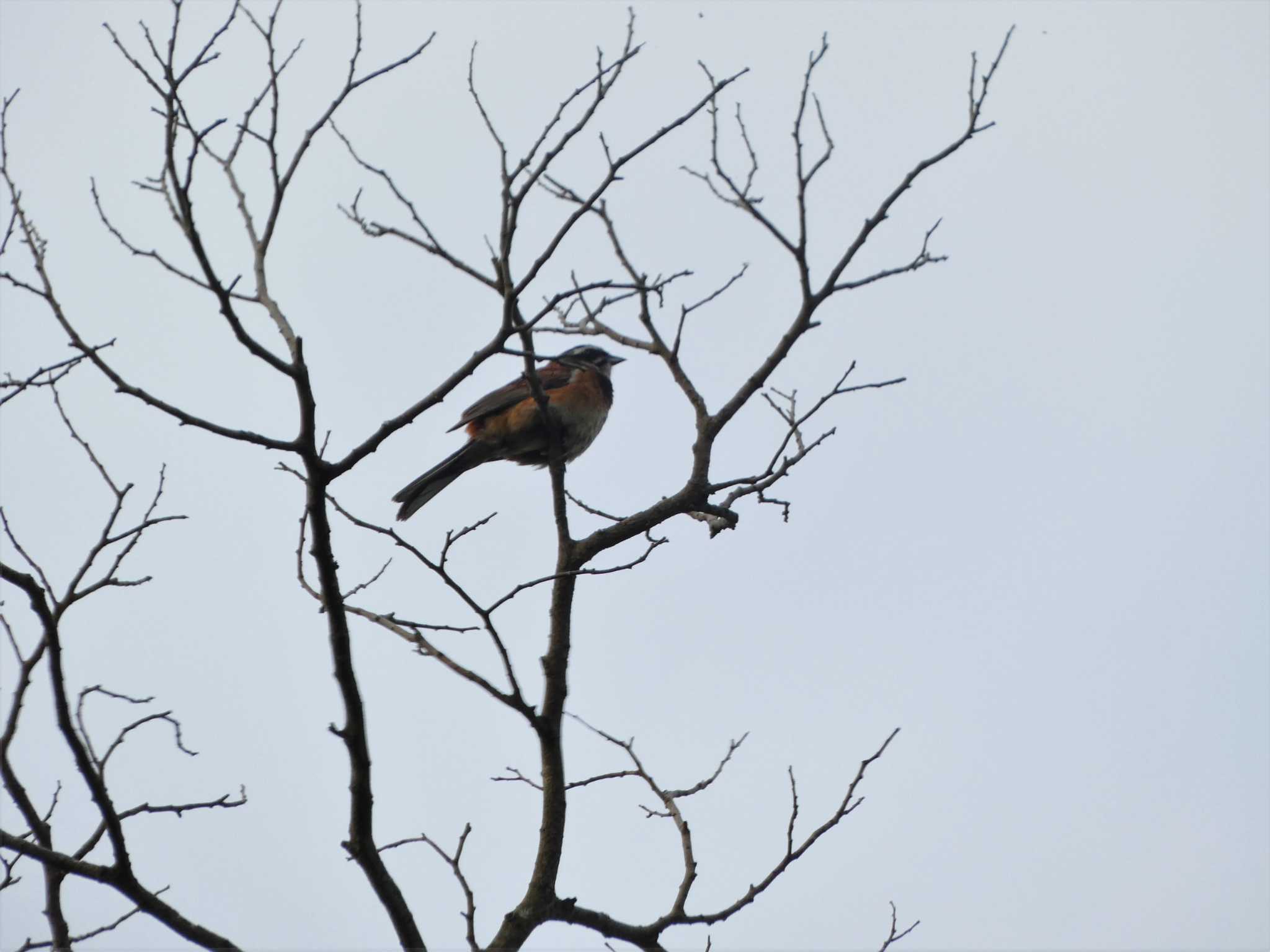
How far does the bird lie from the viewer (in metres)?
6.89

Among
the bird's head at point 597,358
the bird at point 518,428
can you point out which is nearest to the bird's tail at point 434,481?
the bird at point 518,428

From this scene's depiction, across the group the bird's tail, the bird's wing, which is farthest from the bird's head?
the bird's tail

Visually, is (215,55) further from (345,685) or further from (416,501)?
(416,501)

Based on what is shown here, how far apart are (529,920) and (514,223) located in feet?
7.78

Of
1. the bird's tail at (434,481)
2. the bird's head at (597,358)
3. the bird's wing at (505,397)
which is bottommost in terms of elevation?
the bird's tail at (434,481)

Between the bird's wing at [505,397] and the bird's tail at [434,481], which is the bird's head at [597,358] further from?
the bird's tail at [434,481]

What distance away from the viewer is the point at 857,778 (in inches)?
187

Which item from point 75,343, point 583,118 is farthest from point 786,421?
point 75,343

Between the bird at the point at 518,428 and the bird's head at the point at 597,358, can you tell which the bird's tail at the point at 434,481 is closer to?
the bird at the point at 518,428

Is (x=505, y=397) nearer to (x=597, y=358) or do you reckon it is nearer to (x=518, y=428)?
(x=518, y=428)

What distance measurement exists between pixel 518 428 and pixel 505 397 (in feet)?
0.72

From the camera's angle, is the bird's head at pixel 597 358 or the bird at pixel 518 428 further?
the bird's head at pixel 597 358

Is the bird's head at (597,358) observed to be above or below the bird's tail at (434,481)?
above

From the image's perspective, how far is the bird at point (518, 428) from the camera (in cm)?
689
